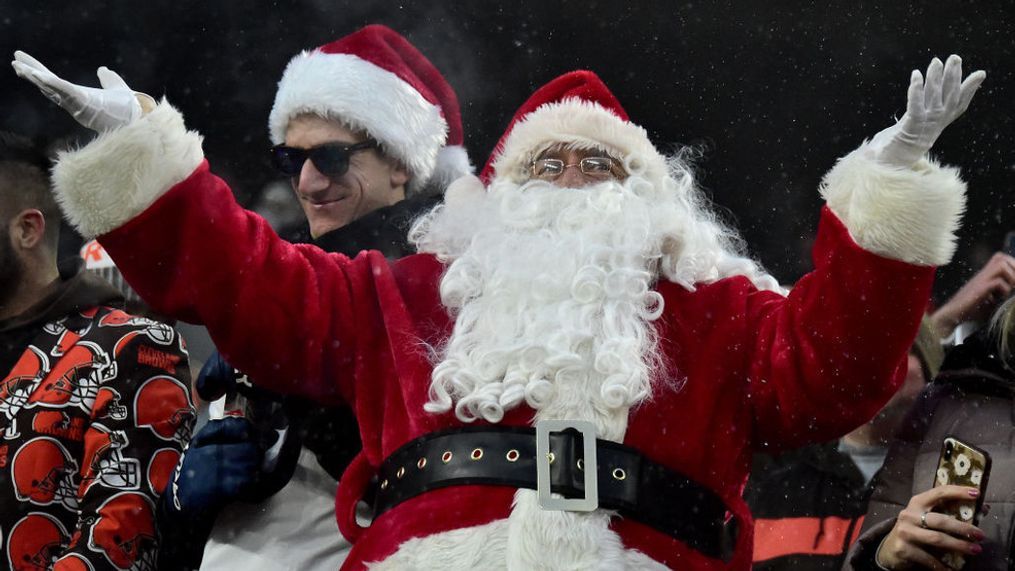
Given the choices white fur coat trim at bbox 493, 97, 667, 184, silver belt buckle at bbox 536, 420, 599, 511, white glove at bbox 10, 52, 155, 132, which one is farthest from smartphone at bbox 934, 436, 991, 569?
white glove at bbox 10, 52, 155, 132

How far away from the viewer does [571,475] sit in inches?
101

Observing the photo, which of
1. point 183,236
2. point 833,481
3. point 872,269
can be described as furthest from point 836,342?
point 183,236

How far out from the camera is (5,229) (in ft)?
11.8

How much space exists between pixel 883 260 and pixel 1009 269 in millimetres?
1280

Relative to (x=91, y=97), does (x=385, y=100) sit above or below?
above

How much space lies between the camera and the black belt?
8.54 feet

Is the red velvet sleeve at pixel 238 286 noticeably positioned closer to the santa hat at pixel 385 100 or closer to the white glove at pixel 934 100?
the santa hat at pixel 385 100

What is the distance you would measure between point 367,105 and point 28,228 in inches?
42.8

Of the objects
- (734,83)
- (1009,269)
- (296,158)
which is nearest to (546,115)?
(296,158)


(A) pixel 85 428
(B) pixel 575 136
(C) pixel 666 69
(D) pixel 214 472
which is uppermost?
(C) pixel 666 69

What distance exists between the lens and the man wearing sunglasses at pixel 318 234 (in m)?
3.07

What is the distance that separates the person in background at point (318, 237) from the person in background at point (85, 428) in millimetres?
106

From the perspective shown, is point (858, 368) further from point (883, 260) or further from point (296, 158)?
point (296, 158)

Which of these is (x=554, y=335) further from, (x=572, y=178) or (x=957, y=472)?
(x=957, y=472)
